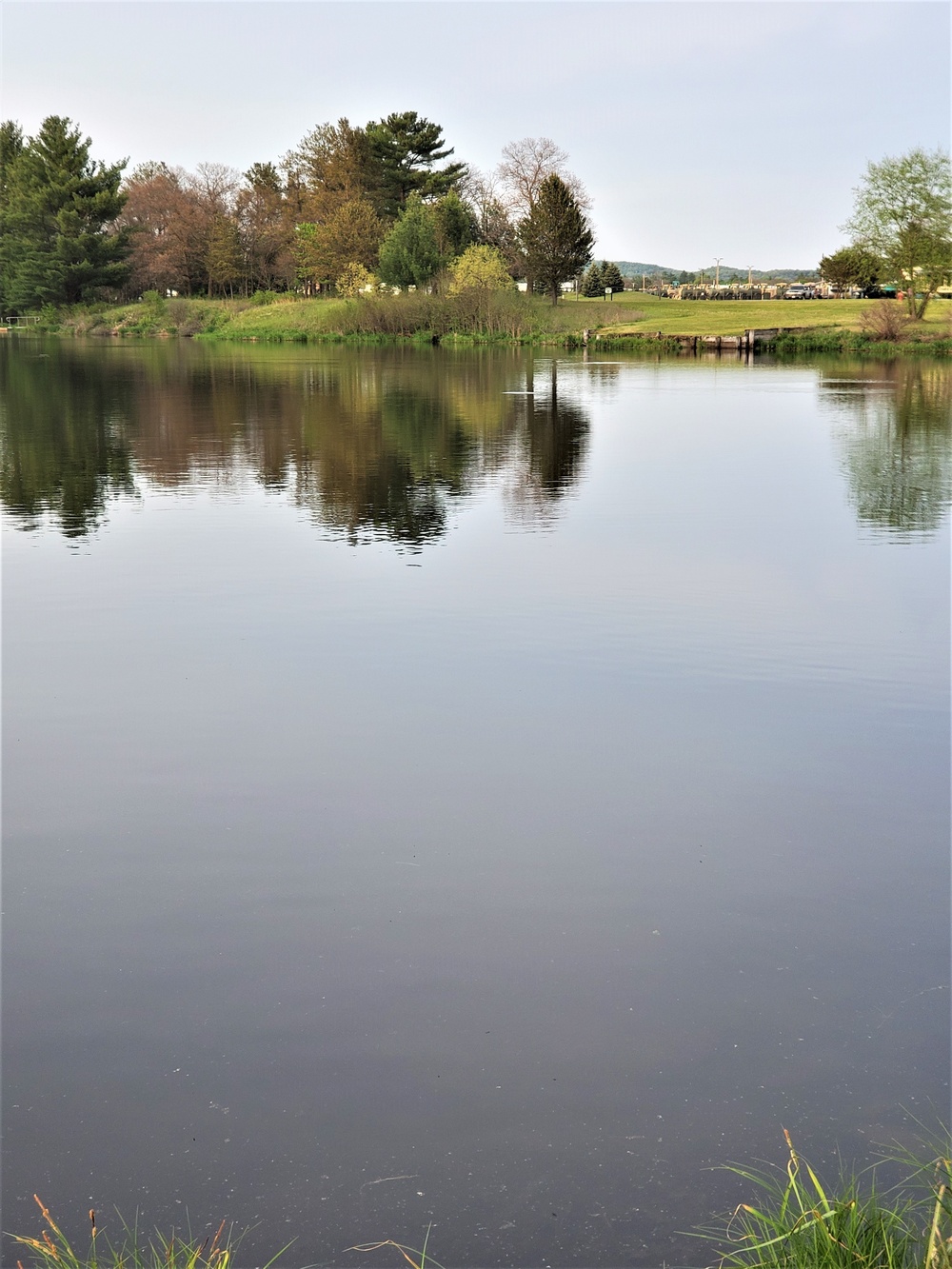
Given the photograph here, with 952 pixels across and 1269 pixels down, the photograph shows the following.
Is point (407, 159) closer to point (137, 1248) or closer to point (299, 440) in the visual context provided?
point (299, 440)

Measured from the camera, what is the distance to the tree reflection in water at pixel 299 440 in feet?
52.4

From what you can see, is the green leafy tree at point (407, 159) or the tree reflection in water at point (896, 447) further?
the green leafy tree at point (407, 159)

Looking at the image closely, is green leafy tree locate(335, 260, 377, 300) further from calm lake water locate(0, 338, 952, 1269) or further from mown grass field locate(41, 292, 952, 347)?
calm lake water locate(0, 338, 952, 1269)

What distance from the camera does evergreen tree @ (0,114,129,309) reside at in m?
82.7

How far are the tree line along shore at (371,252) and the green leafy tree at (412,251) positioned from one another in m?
0.13

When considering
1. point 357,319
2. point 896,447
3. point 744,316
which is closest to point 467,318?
point 357,319

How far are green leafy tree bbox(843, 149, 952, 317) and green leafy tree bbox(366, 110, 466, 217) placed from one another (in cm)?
4108

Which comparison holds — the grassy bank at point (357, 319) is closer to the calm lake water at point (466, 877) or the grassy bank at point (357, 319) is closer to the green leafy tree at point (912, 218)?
the green leafy tree at point (912, 218)

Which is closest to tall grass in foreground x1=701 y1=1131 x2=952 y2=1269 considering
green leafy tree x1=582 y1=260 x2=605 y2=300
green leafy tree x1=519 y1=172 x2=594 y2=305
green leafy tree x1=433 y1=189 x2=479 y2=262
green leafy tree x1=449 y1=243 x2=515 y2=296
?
green leafy tree x1=449 y1=243 x2=515 y2=296

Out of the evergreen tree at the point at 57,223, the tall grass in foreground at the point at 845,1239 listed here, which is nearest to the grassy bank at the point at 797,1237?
the tall grass in foreground at the point at 845,1239

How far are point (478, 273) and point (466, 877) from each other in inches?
2702

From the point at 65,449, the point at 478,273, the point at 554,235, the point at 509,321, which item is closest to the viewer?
the point at 65,449

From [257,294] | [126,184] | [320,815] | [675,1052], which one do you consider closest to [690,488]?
[320,815]

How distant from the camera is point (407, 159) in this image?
302 feet
